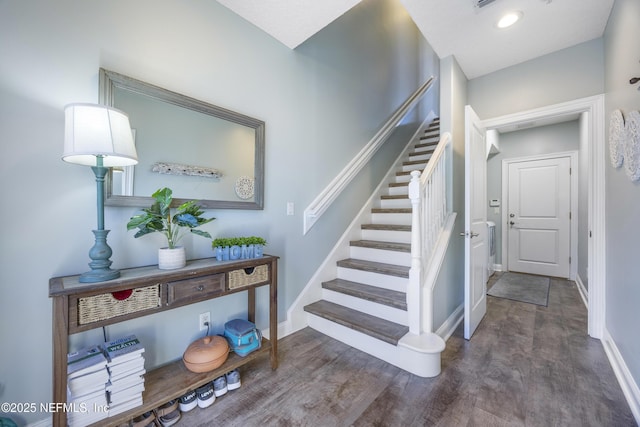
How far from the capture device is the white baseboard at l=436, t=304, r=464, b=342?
7.03 ft

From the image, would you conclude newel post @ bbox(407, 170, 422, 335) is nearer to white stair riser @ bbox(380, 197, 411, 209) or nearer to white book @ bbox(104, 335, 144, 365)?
white stair riser @ bbox(380, 197, 411, 209)

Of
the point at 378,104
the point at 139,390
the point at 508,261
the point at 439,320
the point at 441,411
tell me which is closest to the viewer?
the point at 139,390

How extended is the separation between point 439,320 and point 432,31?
93.7 inches

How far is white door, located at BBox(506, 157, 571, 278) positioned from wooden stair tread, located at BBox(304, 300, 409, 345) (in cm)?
396

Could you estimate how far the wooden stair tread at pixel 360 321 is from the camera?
1.79m

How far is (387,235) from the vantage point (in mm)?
Answer: 2721

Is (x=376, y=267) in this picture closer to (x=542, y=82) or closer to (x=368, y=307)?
(x=368, y=307)

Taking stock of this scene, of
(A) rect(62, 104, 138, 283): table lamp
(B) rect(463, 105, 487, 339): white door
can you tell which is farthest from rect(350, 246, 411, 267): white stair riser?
(A) rect(62, 104, 138, 283): table lamp

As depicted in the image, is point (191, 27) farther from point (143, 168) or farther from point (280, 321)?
point (280, 321)

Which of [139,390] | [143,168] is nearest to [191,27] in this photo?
[143,168]

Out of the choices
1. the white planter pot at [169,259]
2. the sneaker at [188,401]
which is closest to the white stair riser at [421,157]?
the white planter pot at [169,259]

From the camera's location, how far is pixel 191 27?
5.25 feet

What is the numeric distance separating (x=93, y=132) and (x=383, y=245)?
2.25 m

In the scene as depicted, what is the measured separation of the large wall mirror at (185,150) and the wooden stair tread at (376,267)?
1.09 meters
